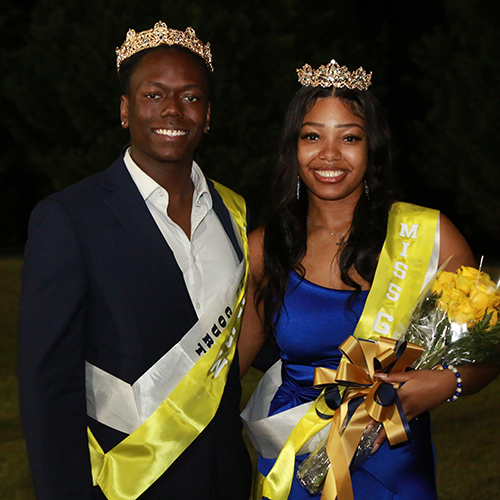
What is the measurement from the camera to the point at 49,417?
2.00 metres

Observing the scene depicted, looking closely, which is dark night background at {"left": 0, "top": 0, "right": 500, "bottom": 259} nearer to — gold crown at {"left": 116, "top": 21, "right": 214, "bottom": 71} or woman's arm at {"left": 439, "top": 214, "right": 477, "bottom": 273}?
gold crown at {"left": 116, "top": 21, "right": 214, "bottom": 71}

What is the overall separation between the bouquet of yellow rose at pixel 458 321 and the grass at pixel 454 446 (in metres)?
2.77

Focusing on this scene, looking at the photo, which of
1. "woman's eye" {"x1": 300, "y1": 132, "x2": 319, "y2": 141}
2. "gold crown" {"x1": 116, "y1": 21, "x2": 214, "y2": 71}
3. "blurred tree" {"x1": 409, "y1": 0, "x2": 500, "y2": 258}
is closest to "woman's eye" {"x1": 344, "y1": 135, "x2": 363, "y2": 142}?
"woman's eye" {"x1": 300, "y1": 132, "x2": 319, "y2": 141}

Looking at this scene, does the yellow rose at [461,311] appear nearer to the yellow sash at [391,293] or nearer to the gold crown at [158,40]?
the yellow sash at [391,293]

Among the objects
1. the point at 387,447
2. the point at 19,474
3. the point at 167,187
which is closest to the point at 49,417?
the point at 167,187

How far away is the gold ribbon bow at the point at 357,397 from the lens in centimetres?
211

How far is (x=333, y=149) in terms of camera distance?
97.8 inches

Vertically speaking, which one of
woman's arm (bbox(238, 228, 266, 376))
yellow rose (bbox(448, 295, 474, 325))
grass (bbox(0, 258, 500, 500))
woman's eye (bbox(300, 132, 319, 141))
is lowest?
grass (bbox(0, 258, 500, 500))

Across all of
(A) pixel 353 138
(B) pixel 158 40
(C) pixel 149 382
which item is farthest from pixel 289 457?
(B) pixel 158 40

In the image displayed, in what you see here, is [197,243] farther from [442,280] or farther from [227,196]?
[442,280]

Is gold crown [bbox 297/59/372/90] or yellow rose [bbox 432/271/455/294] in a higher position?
gold crown [bbox 297/59/372/90]

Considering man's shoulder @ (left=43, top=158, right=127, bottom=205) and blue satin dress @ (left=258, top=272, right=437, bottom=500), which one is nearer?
man's shoulder @ (left=43, top=158, right=127, bottom=205)

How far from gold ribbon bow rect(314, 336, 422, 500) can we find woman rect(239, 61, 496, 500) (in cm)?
16

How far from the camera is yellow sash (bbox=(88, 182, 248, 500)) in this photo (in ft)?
7.11
